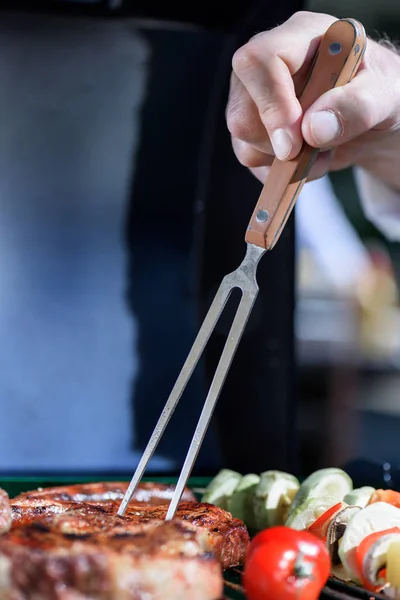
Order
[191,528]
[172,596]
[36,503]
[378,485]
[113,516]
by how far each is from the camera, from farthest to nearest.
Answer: [378,485]
[36,503]
[113,516]
[191,528]
[172,596]

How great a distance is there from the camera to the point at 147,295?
3.76 m

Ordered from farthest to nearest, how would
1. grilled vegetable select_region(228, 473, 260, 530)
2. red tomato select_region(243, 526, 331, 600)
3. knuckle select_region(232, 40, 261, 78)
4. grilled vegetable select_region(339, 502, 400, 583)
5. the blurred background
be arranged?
1. the blurred background
2. grilled vegetable select_region(228, 473, 260, 530)
3. knuckle select_region(232, 40, 261, 78)
4. grilled vegetable select_region(339, 502, 400, 583)
5. red tomato select_region(243, 526, 331, 600)

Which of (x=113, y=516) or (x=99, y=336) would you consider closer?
(x=113, y=516)

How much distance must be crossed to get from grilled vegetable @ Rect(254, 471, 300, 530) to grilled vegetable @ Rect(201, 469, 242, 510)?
5.3 inches

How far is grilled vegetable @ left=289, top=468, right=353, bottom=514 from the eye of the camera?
92.1 inches

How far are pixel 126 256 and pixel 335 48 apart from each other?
1.92 meters

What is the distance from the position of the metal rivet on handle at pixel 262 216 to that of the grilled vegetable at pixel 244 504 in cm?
101

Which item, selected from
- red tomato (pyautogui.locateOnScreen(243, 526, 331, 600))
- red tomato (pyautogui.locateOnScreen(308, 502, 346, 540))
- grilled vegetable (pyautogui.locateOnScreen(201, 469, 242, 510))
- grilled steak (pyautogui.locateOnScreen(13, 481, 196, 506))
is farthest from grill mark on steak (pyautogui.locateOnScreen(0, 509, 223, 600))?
grilled vegetable (pyautogui.locateOnScreen(201, 469, 242, 510))

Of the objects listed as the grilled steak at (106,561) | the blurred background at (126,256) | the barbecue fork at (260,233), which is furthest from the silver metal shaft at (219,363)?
the blurred background at (126,256)

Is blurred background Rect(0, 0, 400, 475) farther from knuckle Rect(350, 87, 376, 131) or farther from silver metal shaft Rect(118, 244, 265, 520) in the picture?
silver metal shaft Rect(118, 244, 265, 520)

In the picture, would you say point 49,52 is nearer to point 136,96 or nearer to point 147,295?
point 136,96

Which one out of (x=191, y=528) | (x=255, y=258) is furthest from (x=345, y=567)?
(x=255, y=258)

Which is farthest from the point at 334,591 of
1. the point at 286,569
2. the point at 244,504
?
the point at 244,504

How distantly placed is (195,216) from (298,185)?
181cm
